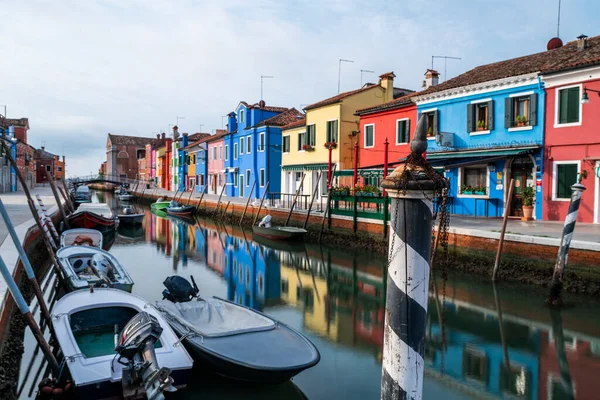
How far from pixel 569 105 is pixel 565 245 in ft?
24.1

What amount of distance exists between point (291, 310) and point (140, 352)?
5.93m

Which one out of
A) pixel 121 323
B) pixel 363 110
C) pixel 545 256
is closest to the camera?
pixel 121 323

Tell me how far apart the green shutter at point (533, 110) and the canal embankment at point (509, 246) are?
Result: 136 inches

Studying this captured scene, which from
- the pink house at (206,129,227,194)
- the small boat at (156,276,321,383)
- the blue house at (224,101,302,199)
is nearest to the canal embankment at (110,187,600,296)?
the small boat at (156,276,321,383)

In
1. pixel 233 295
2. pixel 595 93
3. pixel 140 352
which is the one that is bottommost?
pixel 233 295

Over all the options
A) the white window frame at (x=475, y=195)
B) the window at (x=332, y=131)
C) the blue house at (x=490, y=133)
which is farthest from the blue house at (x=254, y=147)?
the white window frame at (x=475, y=195)

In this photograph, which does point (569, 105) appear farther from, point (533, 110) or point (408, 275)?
point (408, 275)

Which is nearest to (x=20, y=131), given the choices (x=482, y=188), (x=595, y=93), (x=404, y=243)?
(x=482, y=188)

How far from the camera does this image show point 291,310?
10398 mm

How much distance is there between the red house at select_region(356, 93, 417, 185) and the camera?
68.7 feet

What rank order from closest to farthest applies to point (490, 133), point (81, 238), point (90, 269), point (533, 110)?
point (90, 269) < point (81, 238) < point (533, 110) < point (490, 133)

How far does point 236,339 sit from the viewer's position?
6.26 m

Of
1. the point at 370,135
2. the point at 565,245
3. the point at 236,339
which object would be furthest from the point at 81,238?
the point at 370,135

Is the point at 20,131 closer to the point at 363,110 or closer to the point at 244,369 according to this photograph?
the point at 363,110
